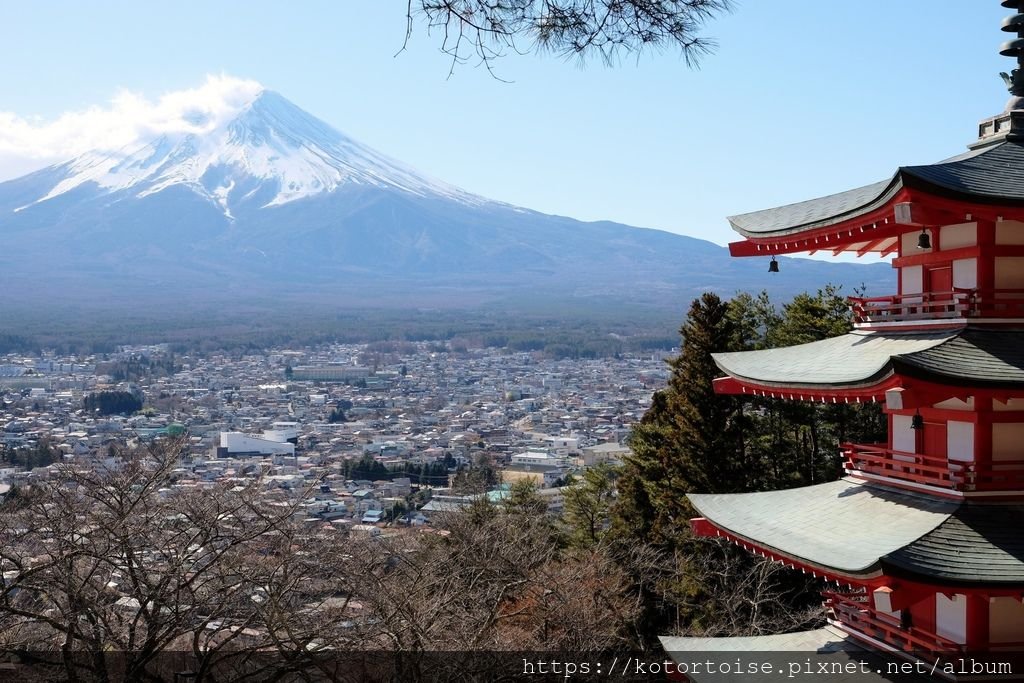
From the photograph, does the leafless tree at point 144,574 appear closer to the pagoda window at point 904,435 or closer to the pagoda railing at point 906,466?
the pagoda railing at point 906,466

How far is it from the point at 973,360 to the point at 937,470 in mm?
819

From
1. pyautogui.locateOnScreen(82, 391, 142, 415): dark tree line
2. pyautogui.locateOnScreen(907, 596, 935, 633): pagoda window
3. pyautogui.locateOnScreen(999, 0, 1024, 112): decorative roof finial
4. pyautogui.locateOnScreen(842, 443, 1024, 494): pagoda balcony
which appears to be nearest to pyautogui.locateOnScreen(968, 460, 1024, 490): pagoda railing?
pyautogui.locateOnScreen(842, 443, 1024, 494): pagoda balcony

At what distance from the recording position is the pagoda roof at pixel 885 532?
6297 millimetres

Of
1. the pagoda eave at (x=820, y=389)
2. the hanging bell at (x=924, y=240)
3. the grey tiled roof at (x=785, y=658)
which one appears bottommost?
the grey tiled roof at (x=785, y=658)

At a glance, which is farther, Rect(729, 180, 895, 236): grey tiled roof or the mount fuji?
the mount fuji

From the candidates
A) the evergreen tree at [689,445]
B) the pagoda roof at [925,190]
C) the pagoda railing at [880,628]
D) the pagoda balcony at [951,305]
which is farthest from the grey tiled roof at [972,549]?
the evergreen tree at [689,445]

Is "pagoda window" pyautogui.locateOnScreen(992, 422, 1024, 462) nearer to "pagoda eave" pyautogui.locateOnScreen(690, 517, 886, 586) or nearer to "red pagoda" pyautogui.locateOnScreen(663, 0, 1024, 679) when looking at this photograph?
"red pagoda" pyautogui.locateOnScreen(663, 0, 1024, 679)

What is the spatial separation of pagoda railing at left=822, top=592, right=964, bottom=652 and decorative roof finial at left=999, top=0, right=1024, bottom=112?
156 inches

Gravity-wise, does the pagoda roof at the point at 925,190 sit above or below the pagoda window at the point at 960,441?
above

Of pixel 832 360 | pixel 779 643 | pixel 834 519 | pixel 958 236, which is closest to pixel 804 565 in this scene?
pixel 834 519

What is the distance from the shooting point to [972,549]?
21.5ft

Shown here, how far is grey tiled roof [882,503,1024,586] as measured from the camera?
6.23 metres

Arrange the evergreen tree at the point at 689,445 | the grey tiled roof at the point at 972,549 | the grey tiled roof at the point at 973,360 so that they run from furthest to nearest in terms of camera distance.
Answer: the evergreen tree at the point at 689,445
the grey tiled roof at the point at 973,360
the grey tiled roof at the point at 972,549

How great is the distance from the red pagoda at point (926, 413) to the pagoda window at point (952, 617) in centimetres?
1
